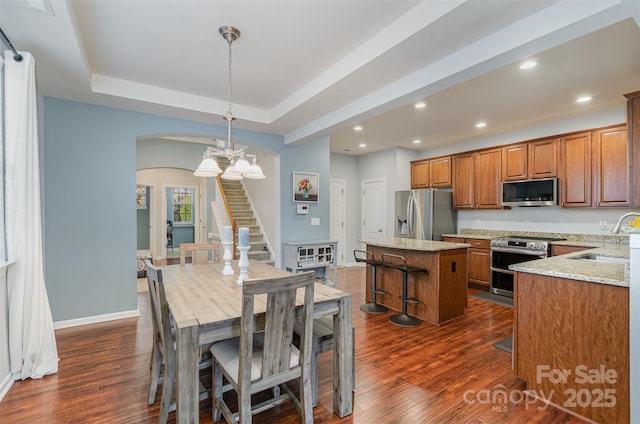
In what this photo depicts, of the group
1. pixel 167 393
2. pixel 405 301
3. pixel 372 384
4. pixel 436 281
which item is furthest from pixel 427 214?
pixel 167 393

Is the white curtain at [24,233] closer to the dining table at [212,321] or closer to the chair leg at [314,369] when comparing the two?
the dining table at [212,321]

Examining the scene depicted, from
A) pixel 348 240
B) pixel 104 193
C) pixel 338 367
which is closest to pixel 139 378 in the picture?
pixel 338 367

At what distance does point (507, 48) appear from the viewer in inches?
79.4

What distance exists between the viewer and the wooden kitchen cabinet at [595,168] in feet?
12.4

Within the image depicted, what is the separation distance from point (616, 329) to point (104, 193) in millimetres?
4754

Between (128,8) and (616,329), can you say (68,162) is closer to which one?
(128,8)

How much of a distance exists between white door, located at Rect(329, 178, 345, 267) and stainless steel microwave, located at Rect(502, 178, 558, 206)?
337 cm

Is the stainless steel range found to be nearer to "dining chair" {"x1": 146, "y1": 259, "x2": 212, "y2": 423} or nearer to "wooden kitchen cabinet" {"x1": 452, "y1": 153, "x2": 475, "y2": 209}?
"wooden kitchen cabinet" {"x1": 452, "y1": 153, "x2": 475, "y2": 209}

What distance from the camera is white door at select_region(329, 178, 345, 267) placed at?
705cm

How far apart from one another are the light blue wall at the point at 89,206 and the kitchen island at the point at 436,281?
330 centimetres

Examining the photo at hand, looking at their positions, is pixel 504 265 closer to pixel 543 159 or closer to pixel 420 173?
pixel 543 159

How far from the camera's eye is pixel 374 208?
692 cm

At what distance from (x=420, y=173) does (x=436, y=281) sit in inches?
134

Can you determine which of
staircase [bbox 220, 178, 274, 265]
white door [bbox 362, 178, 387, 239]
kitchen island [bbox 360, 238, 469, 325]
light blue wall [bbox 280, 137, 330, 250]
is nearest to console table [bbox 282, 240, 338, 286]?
light blue wall [bbox 280, 137, 330, 250]
